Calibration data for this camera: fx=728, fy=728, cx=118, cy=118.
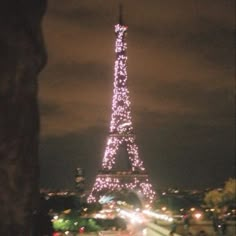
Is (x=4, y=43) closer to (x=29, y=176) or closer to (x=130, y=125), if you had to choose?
(x=29, y=176)

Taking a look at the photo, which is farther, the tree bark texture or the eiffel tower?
the eiffel tower

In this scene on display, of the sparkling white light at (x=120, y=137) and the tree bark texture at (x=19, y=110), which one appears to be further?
the sparkling white light at (x=120, y=137)

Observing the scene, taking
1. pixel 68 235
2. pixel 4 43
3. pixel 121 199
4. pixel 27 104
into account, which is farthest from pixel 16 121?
pixel 121 199

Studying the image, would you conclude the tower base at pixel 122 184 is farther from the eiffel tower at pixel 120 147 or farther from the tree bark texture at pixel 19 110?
the tree bark texture at pixel 19 110

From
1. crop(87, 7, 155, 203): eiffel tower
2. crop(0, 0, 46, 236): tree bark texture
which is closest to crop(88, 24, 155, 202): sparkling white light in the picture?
crop(87, 7, 155, 203): eiffel tower

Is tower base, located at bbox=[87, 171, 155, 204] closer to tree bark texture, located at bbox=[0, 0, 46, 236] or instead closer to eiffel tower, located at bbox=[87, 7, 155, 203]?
eiffel tower, located at bbox=[87, 7, 155, 203]

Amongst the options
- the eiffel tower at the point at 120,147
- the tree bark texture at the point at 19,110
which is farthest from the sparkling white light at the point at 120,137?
the tree bark texture at the point at 19,110

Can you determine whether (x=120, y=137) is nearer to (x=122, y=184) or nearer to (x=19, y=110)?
(x=122, y=184)
